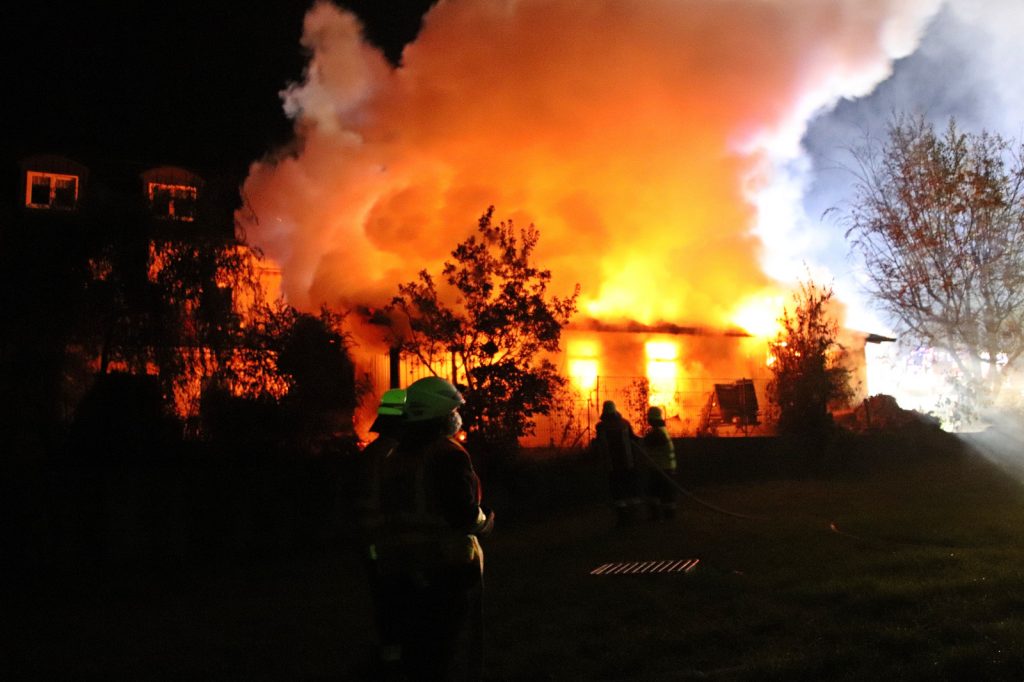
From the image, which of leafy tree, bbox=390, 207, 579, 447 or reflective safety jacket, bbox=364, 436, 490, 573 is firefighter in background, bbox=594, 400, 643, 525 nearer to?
leafy tree, bbox=390, 207, 579, 447

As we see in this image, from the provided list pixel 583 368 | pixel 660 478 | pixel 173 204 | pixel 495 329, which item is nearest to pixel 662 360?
pixel 583 368

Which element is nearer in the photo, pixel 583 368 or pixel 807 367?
pixel 807 367

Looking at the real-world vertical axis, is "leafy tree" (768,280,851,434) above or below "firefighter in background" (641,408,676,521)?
above

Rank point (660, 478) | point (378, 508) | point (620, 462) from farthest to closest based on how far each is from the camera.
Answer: point (660, 478), point (620, 462), point (378, 508)

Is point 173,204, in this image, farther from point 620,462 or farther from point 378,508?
point 378,508

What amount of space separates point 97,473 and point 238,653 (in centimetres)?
536

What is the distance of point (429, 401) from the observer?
145 inches

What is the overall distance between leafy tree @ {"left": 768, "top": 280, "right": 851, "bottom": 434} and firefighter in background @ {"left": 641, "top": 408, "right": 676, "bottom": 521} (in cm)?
814

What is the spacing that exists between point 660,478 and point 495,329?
3573 millimetres

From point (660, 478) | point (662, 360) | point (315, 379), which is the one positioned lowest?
point (660, 478)

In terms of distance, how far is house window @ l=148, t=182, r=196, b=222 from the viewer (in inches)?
461

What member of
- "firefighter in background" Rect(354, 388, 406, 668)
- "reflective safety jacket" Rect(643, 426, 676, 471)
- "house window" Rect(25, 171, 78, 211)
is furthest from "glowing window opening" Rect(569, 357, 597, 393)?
"firefighter in background" Rect(354, 388, 406, 668)

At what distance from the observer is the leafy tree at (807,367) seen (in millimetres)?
19172

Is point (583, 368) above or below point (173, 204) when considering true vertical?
below
